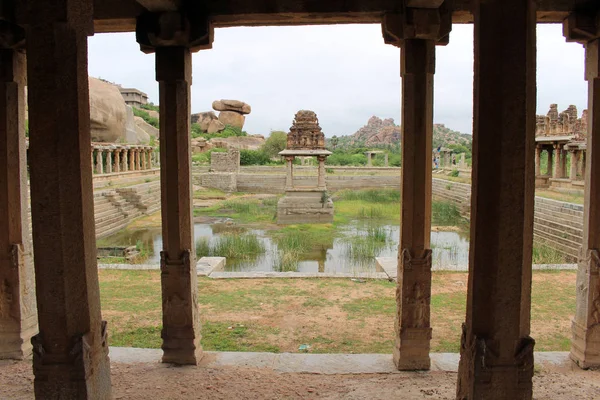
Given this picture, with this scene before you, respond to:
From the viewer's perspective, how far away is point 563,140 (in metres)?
20.0

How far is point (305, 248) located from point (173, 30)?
34.0 ft

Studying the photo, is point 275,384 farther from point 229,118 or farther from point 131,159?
point 229,118

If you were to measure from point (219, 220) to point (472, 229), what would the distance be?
1793 cm

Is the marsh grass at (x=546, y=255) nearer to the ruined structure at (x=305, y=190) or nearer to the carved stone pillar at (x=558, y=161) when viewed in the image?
the ruined structure at (x=305, y=190)

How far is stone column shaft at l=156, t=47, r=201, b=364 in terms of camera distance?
444cm

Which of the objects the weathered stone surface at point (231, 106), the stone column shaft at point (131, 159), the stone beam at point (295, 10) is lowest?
the stone column shaft at point (131, 159)

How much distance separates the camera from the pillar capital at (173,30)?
4316 mm

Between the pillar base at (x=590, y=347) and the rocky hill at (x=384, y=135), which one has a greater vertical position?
the rocky hill at (x=384, y=135)

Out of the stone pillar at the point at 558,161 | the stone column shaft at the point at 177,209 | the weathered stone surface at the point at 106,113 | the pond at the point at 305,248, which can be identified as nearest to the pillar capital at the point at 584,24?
the stone column shaft at the point at 177,209

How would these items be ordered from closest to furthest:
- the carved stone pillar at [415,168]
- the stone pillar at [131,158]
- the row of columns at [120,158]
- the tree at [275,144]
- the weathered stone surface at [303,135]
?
the carved stone pillar at [415,168], the weathered stone surface at [303,135], the row of columns at [120,158], the stone pillar at [131,158], the tree at [275,144]

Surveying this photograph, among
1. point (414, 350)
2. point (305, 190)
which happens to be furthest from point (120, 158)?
point (414, 350)

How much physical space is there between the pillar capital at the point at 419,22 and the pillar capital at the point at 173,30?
6.04ft

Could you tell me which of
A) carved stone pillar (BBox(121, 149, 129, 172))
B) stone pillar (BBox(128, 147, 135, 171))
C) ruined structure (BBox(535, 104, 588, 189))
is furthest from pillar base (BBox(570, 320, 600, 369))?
stone pillar (BBox(128, 147, 135, 171))

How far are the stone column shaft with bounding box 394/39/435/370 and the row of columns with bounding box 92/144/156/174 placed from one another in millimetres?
23521
